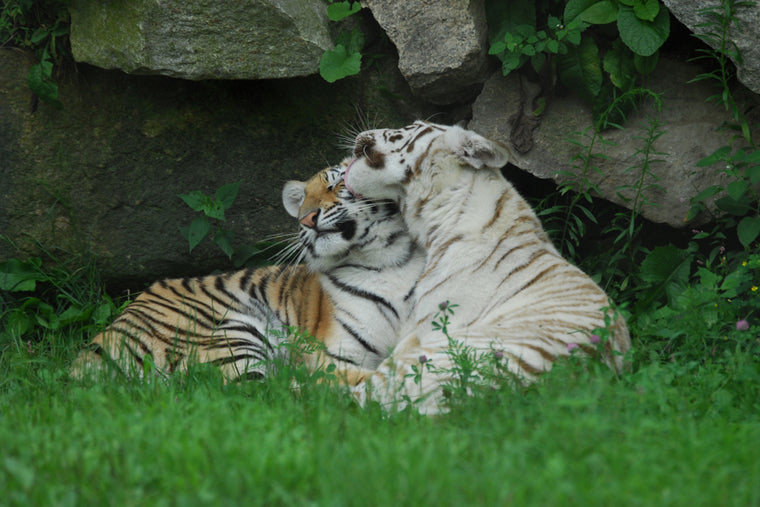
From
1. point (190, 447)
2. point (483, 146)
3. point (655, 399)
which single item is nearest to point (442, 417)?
point (655, 399)

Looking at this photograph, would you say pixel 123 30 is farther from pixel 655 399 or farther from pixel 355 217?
pixel 655 399

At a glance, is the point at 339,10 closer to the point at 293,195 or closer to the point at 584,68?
the point at 293,195

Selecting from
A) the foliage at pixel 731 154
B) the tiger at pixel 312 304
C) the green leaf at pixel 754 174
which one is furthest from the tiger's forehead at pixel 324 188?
the green leaf at pixel 754 174

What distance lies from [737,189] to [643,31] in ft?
3.22

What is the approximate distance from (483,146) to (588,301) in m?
0.91

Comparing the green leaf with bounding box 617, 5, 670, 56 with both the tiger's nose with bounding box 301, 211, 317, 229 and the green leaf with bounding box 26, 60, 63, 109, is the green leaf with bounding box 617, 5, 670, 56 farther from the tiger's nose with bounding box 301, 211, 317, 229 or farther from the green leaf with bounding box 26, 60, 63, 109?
the green leaf with bounding box 26, 60, 63, 109

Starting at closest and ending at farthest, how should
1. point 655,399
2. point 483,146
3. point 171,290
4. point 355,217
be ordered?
point 655,399
point 483,146
point 355,217
point 171,290

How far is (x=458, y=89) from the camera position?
4773 mm

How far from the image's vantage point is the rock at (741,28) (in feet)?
13.0

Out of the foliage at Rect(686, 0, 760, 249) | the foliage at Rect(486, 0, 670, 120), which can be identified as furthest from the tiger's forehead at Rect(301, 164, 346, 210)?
the foliage at Rect(686, 0, 760, 249)

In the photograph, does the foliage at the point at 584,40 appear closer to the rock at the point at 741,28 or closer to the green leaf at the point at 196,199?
the rock at the point at 741,28

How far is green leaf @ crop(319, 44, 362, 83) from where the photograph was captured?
4.51 metres

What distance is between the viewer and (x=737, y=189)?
3908mm

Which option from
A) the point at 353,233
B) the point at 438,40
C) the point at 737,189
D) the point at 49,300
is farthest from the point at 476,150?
the point at 49,300
